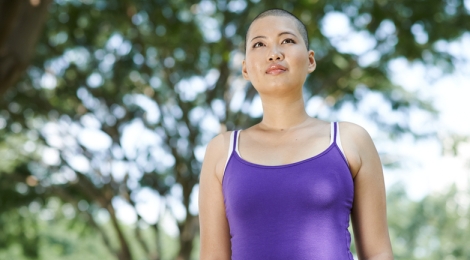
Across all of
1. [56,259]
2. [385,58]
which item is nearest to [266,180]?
[385,58]

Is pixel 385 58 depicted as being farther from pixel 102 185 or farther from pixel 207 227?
pixel 207 227

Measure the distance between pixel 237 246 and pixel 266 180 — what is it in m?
0.21

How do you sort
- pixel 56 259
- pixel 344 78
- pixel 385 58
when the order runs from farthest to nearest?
pixel 56 259
pixel 344 78
pixel 385 58

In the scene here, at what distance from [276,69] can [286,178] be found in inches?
14.7

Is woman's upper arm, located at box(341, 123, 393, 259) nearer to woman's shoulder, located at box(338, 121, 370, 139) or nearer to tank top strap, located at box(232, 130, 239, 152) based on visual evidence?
woman's shoulder, located at box(338, 121, 370, 139)

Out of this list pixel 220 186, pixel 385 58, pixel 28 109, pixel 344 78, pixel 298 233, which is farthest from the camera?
pixel 28 109

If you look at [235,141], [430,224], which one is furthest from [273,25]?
[430,224]

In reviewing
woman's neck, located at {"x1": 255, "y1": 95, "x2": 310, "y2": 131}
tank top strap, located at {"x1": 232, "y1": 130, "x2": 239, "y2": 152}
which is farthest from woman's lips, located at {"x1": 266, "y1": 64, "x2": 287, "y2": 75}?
tank top strap, located at {"x1": 232, "y1": 130, "x2": 239, "y2": 152}

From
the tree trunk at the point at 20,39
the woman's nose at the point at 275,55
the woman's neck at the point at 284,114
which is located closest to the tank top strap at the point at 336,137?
the woman's neck at the point at 284,114

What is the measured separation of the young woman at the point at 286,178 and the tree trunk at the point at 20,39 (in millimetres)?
4483

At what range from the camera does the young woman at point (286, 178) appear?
1847 mm

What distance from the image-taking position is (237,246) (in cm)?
191

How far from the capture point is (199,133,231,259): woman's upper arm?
204 centimetres

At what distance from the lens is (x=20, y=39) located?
630 cm
